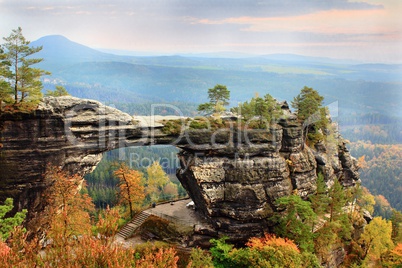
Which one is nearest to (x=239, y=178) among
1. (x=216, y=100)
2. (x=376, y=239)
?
(x=216, y=100)

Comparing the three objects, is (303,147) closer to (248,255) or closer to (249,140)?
(249,140)

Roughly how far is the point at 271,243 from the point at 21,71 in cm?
2203

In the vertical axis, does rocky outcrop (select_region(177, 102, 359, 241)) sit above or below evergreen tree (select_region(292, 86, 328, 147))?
below

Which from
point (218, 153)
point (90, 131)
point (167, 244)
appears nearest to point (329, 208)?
point (218, 153)

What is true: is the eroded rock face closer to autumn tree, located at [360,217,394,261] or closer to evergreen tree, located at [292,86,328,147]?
evergreen tree, located at [292,86,328,147]

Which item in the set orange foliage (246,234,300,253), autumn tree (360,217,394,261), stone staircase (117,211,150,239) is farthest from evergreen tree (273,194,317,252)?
stone staircase (117,211,150,239)

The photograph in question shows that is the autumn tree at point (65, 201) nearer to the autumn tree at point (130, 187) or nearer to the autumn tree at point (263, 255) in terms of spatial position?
the autumn tree at point (130, 187)

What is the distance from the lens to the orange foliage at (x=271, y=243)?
2416cm

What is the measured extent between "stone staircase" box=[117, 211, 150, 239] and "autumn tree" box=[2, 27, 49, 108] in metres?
13.6

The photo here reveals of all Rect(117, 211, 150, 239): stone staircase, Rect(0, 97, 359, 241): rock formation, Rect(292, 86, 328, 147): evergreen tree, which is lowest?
Rect(117, 211, 150, 239): stone staircase

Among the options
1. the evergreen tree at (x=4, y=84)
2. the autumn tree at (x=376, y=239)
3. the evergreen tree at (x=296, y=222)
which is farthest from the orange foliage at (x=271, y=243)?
the evergreen tree at (x=4, y=84)

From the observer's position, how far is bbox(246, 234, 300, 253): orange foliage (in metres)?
24.2

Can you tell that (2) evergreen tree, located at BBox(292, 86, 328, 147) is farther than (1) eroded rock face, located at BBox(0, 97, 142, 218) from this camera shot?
Yes

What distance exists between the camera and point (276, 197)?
93.5ft
